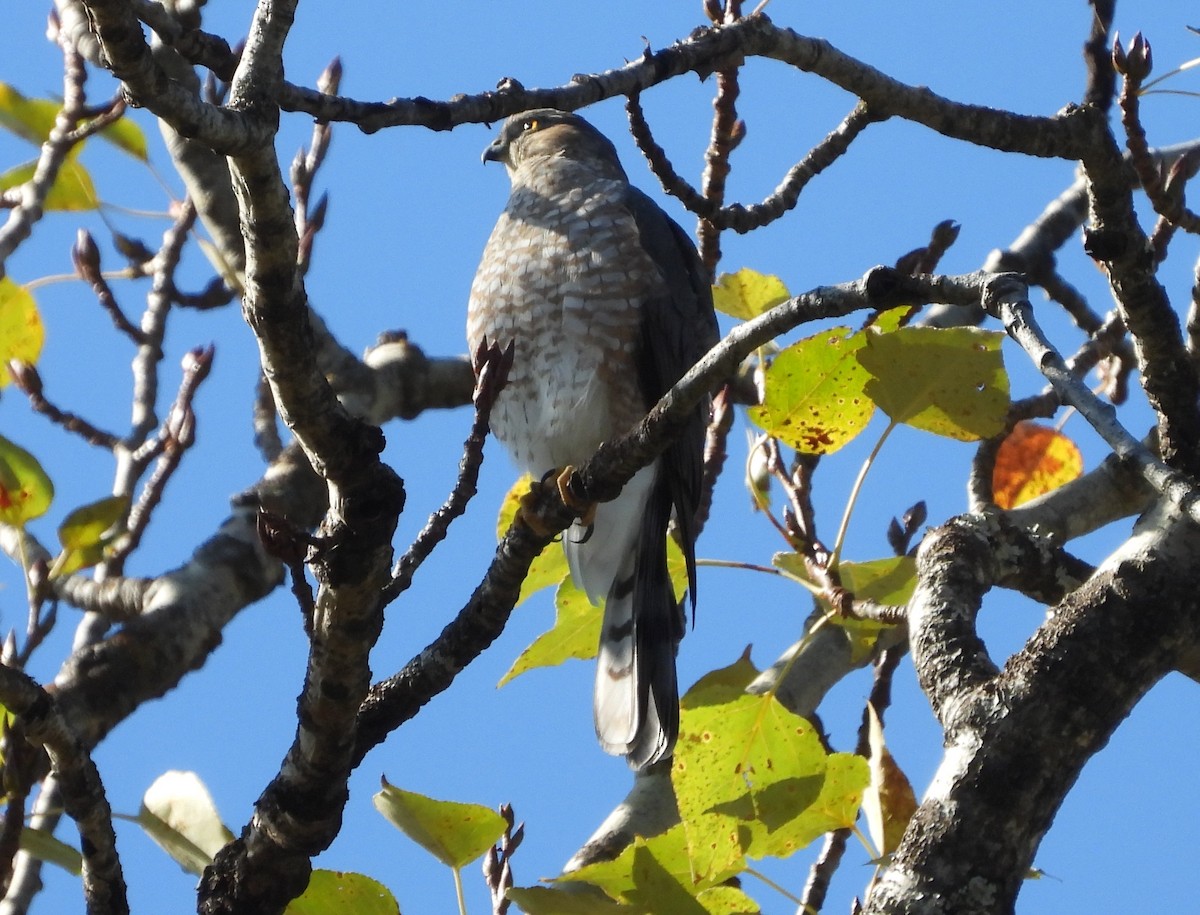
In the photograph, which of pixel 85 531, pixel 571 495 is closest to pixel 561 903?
pixel 571 495

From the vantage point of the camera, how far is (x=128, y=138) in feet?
14.4

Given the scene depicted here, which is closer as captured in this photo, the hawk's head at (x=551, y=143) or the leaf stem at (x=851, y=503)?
the leaf stem at (x=851, y=503)

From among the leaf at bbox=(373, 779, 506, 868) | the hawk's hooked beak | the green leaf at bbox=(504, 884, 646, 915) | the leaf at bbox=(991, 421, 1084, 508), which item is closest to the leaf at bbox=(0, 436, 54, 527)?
the leaf at bbox=(373, 779, 506, 868)

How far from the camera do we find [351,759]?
2.49 meters

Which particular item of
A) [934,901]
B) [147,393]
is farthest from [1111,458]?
[147,393]

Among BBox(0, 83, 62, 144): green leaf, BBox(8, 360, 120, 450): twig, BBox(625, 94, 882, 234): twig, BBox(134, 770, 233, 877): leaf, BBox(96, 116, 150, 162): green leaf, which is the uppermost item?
BBox(96, 116, 150, 162): green leaf

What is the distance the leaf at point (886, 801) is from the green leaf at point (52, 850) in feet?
4.48

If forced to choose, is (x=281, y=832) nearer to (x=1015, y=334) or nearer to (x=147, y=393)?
(x=1015, y=334)

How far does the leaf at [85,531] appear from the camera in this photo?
2.88 meters

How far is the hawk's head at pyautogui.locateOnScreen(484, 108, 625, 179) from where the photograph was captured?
5324 millimetres

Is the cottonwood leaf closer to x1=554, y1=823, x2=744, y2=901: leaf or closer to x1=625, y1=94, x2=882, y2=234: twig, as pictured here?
x1=625, y1=94, x2=882, y2=234: twig

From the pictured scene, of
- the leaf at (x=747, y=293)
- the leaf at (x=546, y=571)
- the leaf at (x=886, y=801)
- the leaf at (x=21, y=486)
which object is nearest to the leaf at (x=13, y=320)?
the leaf at (x=21, y=486)

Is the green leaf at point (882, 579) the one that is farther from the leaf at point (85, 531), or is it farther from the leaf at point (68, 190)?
the leaf at point (68, 190)

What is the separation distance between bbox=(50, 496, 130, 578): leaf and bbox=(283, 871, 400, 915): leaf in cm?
91
